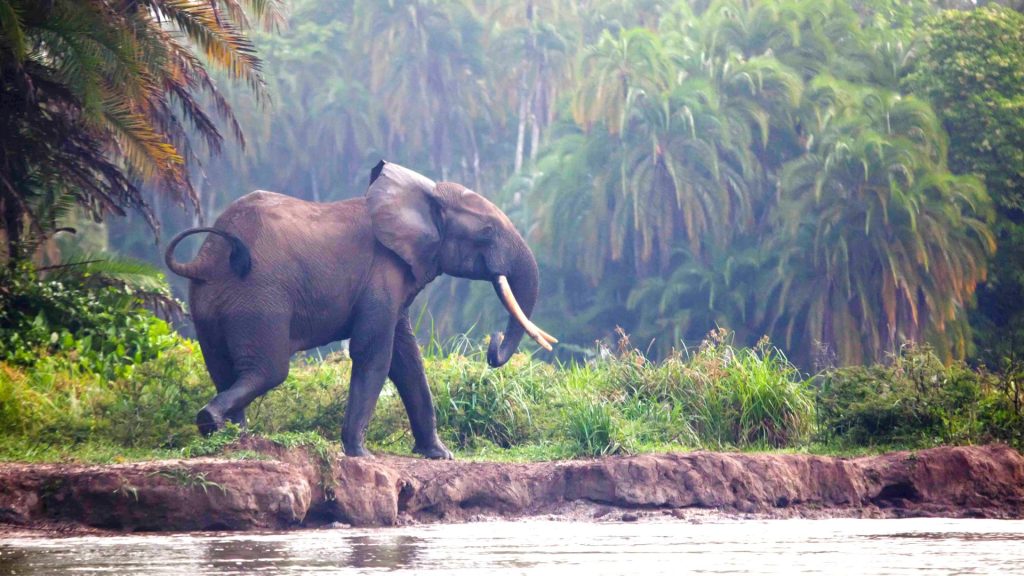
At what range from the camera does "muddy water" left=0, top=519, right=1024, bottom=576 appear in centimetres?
805

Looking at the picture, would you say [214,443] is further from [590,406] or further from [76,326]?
[76,326]

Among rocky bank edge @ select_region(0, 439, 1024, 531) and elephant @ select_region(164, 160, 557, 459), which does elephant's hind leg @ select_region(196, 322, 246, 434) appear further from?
rocky bank edge @ select_region(0, 439, 1024, 531)

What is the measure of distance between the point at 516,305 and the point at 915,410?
3703mm

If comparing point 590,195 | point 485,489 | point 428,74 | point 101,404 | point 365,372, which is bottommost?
point 485,489

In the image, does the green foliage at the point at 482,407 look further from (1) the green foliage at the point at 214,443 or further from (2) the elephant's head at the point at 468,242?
(1) the green foliage at the point at 214,443

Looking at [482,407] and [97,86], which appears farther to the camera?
[482,407]

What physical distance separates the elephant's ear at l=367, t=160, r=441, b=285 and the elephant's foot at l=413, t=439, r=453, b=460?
1346mm

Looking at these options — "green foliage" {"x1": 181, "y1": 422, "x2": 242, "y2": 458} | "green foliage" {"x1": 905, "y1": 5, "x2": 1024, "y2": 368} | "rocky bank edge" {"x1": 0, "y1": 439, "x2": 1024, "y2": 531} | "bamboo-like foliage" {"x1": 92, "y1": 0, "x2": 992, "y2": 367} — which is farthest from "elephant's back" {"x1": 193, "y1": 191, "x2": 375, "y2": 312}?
"green foliage" {"x1": 905, "y1": 5, "x2": 1024, "y2": 368}

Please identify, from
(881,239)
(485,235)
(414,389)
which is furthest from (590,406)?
(881,239)

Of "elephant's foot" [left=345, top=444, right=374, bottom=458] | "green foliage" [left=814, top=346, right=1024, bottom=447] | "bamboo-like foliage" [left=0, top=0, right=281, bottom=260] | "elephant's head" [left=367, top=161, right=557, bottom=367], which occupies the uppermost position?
"bamboo-like foliage" [left=0, top=0, right=281, bottom=260]

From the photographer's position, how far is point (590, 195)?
3127 cm

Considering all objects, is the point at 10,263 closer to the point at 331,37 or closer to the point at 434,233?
the point at 434,233

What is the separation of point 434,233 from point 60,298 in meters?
4.55

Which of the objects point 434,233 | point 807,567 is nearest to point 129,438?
point 434,233
